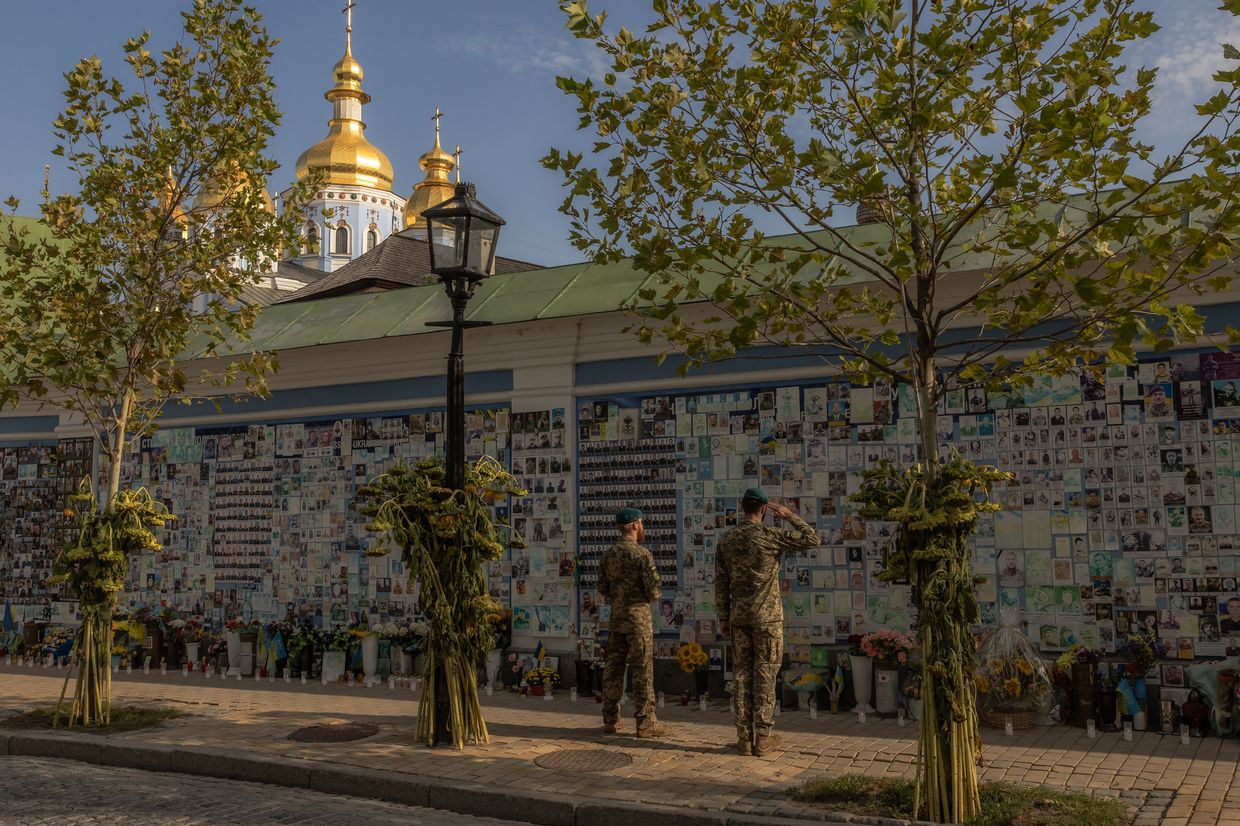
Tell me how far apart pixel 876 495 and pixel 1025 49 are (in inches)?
107

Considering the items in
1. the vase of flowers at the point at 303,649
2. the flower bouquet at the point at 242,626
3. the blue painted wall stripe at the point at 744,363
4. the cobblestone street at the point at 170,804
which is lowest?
the cobblestone street at the point at 170,804

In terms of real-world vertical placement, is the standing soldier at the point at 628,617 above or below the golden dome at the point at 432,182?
below

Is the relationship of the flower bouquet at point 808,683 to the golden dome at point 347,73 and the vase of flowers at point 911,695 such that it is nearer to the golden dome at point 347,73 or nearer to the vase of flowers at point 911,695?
the vase of flowers at point 911,695

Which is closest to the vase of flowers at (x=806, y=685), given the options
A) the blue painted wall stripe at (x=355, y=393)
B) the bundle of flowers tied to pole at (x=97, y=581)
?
the blue painted wall stripe at (x=355, y=393)

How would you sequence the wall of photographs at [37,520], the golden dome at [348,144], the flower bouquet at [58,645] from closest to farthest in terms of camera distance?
1. the flower bouquet at [58,645]
2. the wall of photographs at [37,520]
3. the golden dome at [348,144]

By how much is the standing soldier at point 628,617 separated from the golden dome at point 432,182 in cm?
3978

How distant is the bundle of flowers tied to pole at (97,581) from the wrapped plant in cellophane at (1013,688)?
7.26 m

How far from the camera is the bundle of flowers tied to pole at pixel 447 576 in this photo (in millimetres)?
8984

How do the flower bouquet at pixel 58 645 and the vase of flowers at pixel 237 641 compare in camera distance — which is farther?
the flower bouquet at pixel 58 645

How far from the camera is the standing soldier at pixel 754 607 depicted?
8617 millimetres

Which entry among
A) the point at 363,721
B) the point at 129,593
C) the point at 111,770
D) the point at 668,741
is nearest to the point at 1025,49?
the point at 668,741

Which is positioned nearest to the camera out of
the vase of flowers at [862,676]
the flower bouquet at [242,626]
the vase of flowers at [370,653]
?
the vase of flowers at [862,676]

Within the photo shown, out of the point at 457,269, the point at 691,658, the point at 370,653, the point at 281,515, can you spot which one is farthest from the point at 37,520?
the point at 691,658

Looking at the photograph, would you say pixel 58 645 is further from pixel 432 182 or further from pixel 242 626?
pixel 432 182
